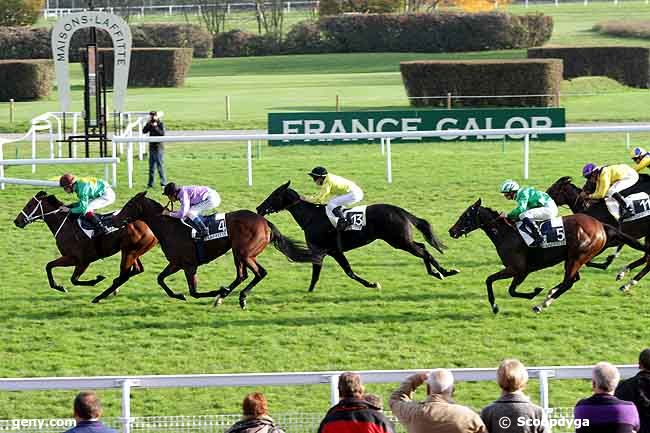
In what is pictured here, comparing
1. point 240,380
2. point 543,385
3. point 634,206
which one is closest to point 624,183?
point 634,206

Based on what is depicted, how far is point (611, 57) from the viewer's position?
100ft

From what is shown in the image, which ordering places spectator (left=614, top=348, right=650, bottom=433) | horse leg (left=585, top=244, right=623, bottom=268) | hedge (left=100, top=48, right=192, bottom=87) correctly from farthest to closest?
hedge (left=100, top=48, right=192, bottom=87)
horse leg (left=585, top=244, right=623, bottom=268)
spectator (left=614, top=348, right=650, bottom=433)

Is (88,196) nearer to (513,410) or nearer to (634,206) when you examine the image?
Result: (634,206)

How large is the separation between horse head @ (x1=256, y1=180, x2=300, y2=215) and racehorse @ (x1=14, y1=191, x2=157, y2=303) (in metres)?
0.98

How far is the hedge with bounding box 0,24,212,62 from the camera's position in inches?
1578

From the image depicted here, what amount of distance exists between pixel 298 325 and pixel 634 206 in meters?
3.15

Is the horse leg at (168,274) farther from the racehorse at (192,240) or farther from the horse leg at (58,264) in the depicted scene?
the horse leg at (58,264)

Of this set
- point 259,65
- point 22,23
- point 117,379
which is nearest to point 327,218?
point 117,379

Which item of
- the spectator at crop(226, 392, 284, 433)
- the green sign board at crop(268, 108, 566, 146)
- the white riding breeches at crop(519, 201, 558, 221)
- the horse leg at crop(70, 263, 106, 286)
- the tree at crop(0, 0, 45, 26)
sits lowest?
the horse leg at crop(70, 263, 106, 286)

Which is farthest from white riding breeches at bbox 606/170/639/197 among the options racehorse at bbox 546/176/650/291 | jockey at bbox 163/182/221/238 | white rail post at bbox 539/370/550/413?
white rail post at bbox 539/370/550/413

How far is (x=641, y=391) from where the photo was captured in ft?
17.5

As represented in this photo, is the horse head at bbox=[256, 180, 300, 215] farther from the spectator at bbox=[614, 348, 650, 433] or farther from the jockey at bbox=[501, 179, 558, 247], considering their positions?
the spectator at bbox=[614, 348, 650, 433]

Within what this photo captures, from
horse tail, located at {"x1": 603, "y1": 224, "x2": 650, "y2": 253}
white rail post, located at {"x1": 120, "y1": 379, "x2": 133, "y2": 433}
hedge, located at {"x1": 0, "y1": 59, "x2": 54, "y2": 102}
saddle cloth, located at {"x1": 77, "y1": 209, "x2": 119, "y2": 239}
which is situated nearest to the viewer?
white rail post, located at {"x1": 120, "y1": 379, "x2": 133, "y2": 433}

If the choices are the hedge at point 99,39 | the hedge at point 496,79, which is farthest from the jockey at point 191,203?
the hedge at point 99,39
